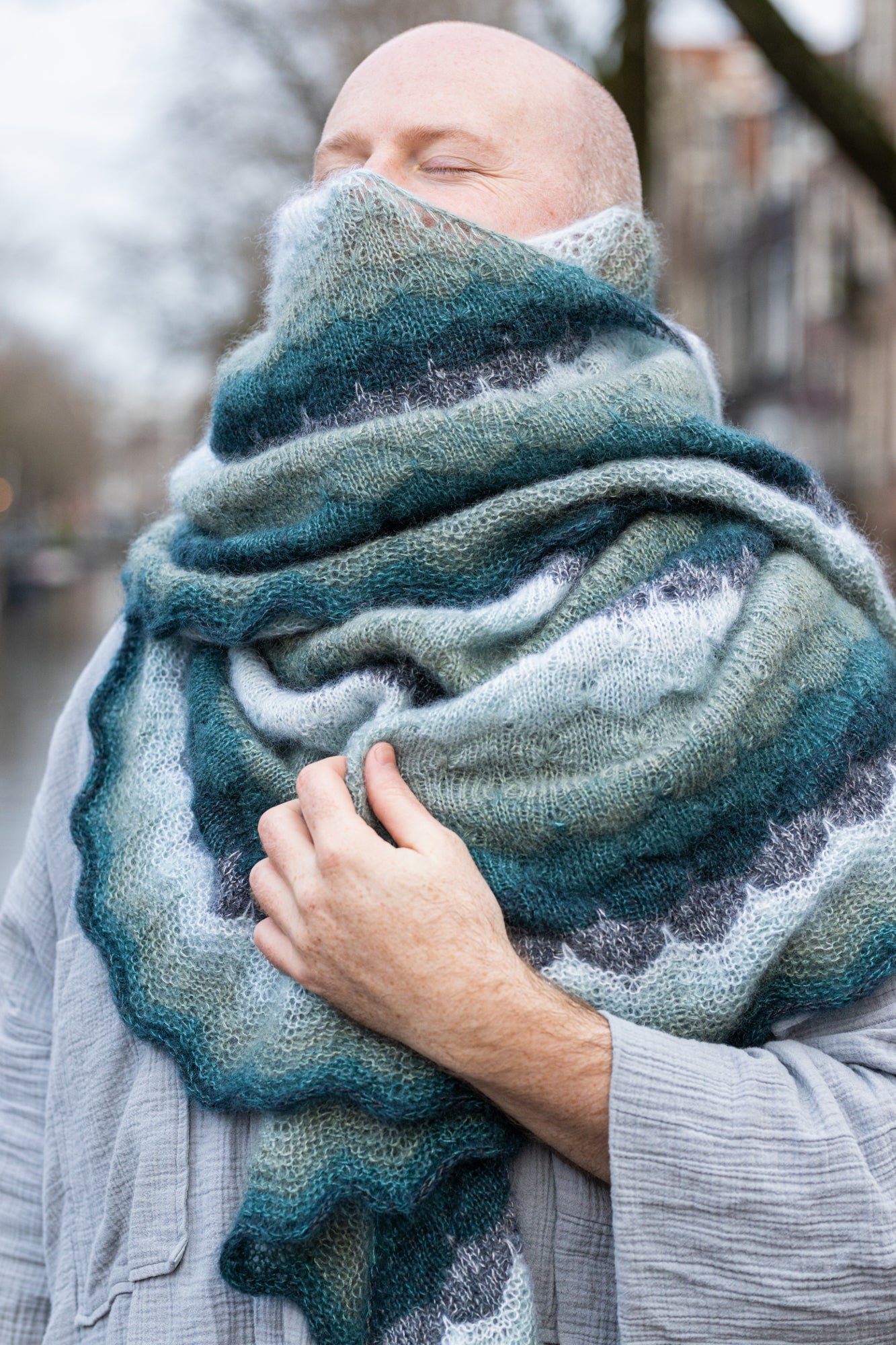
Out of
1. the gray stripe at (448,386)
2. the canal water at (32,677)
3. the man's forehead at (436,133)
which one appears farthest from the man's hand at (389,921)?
the man's forehead at (436,133)

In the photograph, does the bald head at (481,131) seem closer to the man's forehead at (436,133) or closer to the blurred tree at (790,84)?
the man's forehead at (436,133)

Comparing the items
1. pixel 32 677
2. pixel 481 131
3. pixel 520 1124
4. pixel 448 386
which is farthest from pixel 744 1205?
pixel 32 677

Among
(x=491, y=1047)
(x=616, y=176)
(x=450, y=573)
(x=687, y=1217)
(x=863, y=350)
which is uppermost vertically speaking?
(x=863, y=350)

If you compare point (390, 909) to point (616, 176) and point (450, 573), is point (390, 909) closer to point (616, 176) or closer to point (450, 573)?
point (450, 573)

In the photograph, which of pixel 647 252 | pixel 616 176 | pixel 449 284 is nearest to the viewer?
pixel 449 284

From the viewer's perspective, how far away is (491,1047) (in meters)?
1.09

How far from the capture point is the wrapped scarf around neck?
1142mm

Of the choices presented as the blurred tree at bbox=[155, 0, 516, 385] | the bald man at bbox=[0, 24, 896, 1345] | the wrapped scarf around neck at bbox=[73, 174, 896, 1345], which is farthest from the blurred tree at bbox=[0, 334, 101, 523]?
the bald man at bbox=[0, 24, 896, 1345]

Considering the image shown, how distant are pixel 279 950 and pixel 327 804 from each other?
0.15 m

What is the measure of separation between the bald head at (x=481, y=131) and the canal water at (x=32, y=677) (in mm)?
688

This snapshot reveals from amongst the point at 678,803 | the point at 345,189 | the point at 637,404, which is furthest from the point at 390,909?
the point at 345,189

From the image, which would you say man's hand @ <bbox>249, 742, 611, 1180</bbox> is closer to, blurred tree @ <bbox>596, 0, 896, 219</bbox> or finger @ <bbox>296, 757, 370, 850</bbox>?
finger @ <bbox>296, 757, 370, 850</bbox>

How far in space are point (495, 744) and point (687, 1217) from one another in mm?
475

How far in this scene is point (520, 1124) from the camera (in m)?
1.19
